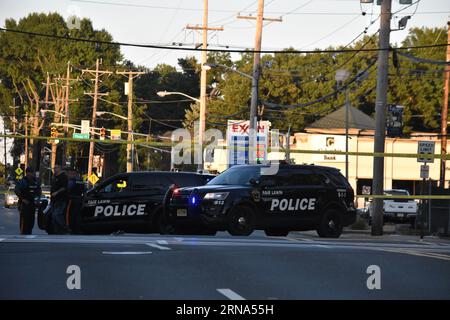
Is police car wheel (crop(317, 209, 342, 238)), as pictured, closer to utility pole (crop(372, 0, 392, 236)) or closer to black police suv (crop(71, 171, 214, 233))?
black police suv (crop(71, 171, 214, 233))

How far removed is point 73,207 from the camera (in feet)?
72.6

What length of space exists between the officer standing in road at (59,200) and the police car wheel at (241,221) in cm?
425

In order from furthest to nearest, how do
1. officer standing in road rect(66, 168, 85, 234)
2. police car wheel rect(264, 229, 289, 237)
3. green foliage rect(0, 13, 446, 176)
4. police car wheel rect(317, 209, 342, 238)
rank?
green foliage rect(0, 13, 446, 176) < police car wheel rect(264, 229, 289, 237) < officer standing in road rect(66, 168, 85, 234) < police car wheel rect(317, 209, 342, 238)

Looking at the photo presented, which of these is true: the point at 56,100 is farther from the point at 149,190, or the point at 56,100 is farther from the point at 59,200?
the point at 59,200

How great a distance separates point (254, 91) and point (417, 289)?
28.2 metres

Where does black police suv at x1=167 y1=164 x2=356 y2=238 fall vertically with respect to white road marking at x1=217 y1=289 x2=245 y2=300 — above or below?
above

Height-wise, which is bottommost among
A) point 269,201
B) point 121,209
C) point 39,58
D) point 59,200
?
point 121,209

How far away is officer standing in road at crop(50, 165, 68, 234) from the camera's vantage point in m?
21.7

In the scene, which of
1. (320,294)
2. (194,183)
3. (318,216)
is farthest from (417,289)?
(194,183)

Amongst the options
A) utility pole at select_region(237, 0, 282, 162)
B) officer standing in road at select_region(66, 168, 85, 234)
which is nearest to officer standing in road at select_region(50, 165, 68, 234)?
officer standing in road at select_region(66, 168, 85, 234)

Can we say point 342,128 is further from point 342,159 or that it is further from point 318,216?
point 318,216

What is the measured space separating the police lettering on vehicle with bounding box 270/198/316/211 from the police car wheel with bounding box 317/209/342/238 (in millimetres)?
479

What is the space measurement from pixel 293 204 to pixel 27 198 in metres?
6.42

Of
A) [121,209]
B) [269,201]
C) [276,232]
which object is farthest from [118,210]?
[276,232]
